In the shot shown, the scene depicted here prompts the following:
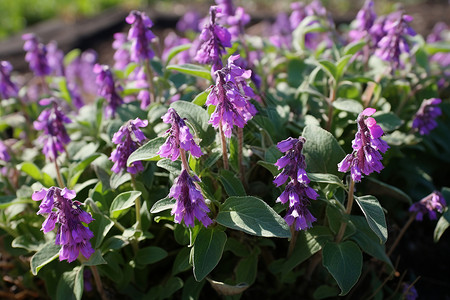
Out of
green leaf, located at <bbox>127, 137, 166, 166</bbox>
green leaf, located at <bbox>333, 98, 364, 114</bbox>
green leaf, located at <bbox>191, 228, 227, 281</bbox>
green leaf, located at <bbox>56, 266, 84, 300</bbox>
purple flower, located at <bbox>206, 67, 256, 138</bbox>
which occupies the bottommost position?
green leaf, located at <bbox>56, 266, 84, 300</bbox>

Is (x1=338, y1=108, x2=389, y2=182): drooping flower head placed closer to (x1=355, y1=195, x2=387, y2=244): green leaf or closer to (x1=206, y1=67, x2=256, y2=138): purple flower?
(x1=355, y1=195, x2=387, y2=244): green leaf

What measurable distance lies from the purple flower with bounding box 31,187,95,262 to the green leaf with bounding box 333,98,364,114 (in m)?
1.38

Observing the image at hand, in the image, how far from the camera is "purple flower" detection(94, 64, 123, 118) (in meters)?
2.68

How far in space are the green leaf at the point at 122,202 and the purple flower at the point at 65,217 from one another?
266mm

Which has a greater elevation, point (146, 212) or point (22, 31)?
point (146, 212)

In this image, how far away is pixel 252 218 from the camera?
200 cm

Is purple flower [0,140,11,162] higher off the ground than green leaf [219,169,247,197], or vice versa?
green leaf [219,169,247,197]

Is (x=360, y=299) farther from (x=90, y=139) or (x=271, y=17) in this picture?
(x=271, y=17)

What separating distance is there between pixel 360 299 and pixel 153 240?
1233 mm

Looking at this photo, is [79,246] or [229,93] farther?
[79,246]

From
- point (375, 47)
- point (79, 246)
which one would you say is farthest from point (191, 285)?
point (375, 47)

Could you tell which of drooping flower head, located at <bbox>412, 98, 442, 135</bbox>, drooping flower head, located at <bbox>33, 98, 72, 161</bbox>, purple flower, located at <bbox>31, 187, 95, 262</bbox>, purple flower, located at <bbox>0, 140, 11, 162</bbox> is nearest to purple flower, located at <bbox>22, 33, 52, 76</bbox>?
purple flower, located at <bbox>0, 140, 11, 162</bbox>

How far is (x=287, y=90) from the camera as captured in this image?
3.12m

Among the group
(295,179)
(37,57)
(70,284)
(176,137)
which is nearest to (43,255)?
(70,284)
